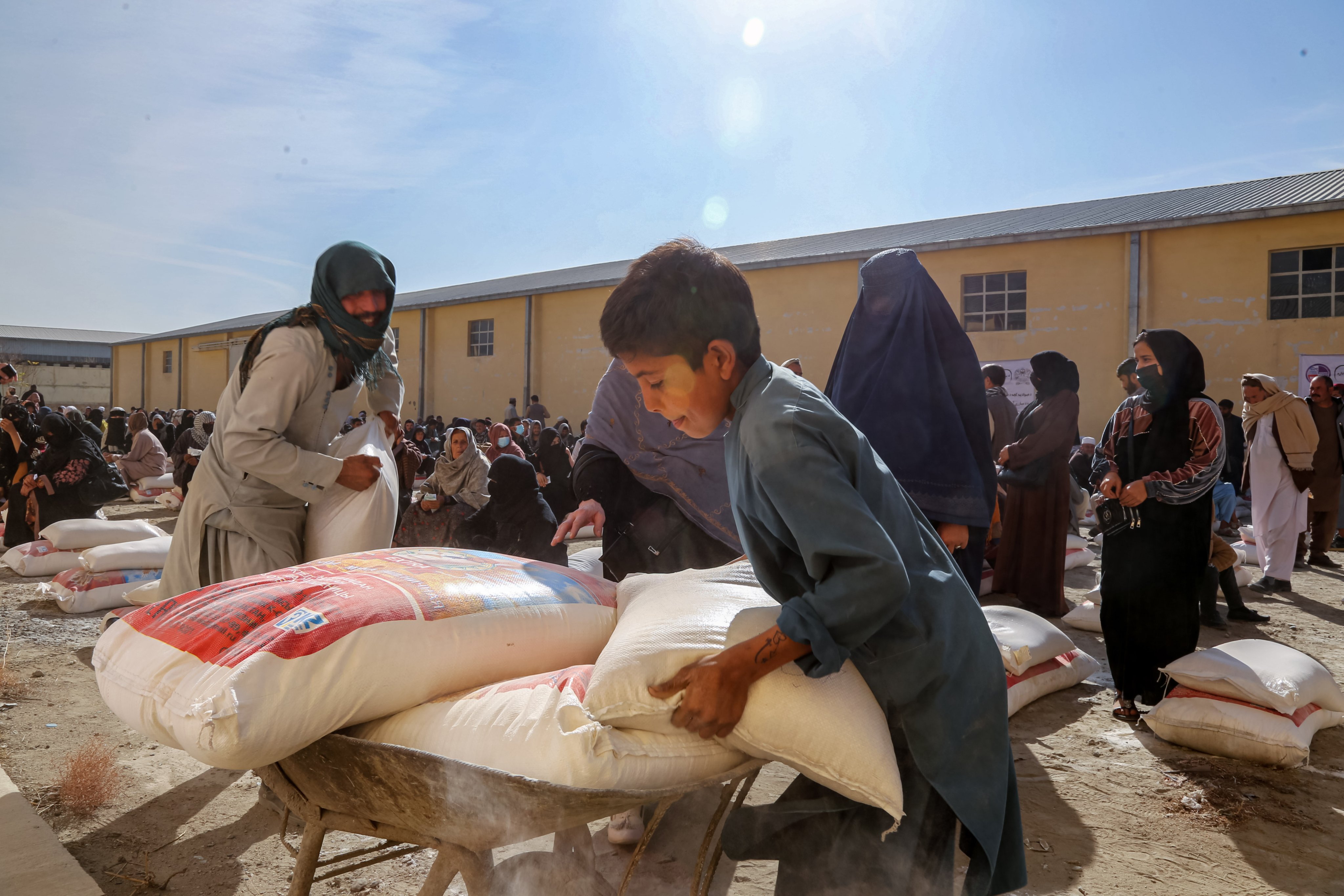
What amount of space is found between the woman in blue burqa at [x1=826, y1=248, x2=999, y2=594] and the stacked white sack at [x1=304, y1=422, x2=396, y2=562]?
4.23ft

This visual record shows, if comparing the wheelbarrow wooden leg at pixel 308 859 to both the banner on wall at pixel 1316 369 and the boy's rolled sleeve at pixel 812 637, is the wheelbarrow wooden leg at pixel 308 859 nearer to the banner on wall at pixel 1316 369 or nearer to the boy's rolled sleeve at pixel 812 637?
the boy's rolled sleeve at pixel 812 637

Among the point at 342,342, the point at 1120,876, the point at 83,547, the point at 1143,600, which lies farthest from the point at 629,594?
the point at 83,547

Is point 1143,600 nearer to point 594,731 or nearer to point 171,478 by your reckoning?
point 594,731

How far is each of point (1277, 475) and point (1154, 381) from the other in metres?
3.98

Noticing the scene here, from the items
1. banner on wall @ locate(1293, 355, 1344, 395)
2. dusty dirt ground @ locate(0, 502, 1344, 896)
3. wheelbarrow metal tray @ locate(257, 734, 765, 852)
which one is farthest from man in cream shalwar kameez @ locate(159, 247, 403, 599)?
banner on wall @ locate(1293, 355, 1344, 395)

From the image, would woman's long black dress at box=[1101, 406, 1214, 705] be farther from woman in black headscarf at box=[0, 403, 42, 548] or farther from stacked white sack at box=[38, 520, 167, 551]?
woman in black headscarf at box=[0, 403, 42, 548]

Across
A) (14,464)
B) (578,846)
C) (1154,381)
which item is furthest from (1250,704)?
(14,464)

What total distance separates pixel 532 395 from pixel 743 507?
17603mm

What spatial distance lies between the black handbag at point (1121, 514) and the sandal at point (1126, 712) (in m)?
0.73

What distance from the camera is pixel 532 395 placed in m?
18.5

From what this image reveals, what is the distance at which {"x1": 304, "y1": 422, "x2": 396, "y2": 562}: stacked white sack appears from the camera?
2252 mm

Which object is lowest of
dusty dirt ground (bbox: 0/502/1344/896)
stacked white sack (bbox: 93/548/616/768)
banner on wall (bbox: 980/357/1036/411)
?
dusty dirt ground (bbox: 0/502/1344/896)

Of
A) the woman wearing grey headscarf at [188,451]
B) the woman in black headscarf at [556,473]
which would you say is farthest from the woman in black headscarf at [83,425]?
the woman in black headscarf at [556,473]

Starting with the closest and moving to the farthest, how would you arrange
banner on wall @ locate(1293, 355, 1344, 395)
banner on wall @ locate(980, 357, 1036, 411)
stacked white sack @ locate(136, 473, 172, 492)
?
banner on wall @ locate(1293, 355, 1344, 395) → stacked white sack @ locate(136, 473, 172, 492) → banner on wall @ locate(980, 357, 1036, 411)
